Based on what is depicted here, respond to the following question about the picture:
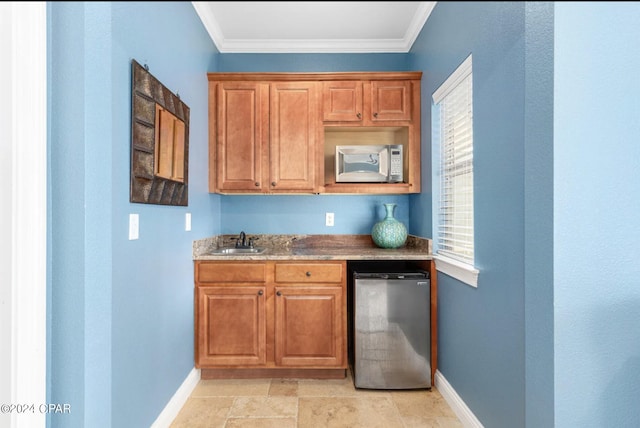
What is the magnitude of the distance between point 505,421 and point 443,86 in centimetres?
164

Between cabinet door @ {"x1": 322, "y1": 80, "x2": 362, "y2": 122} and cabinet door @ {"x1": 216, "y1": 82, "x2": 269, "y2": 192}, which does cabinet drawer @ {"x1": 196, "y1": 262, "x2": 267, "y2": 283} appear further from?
cabinet door @ {"x1": 322, "y1": 80, "x2": 362, "y2": 122}

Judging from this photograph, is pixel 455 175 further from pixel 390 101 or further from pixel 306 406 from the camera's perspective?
pixel 306 406

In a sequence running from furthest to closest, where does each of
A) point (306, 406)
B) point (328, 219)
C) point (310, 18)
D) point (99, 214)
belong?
point (328, 219), point (306, 406), point (99, 214), point (310, 18)

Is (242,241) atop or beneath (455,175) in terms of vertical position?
beneath

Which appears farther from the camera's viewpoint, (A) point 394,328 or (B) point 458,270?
(A) point 394,328

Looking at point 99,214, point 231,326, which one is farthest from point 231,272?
point 99,214

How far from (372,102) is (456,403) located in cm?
197

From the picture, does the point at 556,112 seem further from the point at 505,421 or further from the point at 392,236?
the point at 392,236

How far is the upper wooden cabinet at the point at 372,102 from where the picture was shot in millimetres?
2447

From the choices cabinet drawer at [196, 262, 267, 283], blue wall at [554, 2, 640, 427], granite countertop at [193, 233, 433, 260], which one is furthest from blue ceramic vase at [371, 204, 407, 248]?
blue wall at [554, 2, 640, 427]

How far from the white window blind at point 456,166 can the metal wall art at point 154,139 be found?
1.33 metres

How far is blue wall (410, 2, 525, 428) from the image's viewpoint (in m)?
1.18

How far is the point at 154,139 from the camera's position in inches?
51.7

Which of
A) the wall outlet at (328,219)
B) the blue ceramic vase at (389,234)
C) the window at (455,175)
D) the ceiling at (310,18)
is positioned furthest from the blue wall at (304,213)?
the ceiling at (310,18)
